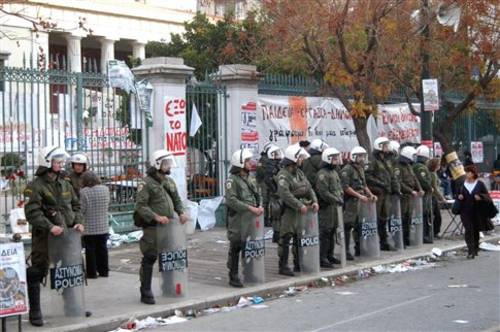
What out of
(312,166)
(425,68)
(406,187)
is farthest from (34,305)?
(425,68)

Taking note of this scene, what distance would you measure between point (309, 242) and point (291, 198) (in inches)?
32.5

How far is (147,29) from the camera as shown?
165 ft

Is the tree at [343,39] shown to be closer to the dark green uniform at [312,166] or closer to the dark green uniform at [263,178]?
the dark green uniform at [263,178]

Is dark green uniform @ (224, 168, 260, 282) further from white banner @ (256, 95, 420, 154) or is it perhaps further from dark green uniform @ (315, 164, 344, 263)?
white banner @ (256, 95, 420, 154)

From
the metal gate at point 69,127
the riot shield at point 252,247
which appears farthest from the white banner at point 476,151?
the riot shield at point 252,247

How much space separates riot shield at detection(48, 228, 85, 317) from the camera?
28.7 feet

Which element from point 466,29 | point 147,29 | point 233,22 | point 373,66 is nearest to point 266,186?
point 373,66

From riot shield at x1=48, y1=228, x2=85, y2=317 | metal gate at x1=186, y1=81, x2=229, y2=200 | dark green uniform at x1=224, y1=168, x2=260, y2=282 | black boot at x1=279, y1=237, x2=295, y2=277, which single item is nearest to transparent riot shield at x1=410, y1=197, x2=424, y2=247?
black boot at x1=279, y1=237, x2=295, y2=277

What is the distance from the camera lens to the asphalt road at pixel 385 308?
27.6ft

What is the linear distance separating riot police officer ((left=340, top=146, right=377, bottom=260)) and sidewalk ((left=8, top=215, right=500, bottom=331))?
0.62 meters

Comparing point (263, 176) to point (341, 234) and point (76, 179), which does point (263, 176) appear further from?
point (76, 179)

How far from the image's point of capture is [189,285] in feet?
36.3

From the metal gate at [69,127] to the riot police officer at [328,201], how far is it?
4.31 m

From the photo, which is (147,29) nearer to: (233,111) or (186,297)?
(233,111)
